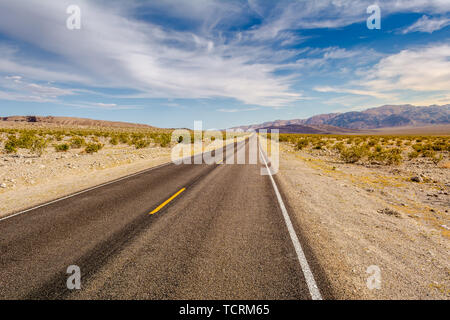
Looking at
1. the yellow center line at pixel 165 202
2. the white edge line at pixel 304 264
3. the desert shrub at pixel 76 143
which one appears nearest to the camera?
the white edge line at pixel 304 264

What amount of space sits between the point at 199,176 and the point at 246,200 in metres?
4.53

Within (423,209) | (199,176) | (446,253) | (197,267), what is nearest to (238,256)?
(197,267)

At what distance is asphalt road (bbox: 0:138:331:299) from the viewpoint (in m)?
3.21

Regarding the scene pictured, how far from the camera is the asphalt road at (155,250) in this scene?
3.21m

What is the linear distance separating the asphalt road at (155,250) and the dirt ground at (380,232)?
1.61ft

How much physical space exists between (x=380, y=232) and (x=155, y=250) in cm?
498

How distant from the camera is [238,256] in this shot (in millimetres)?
4020

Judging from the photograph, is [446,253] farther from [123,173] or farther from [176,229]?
[123,173]

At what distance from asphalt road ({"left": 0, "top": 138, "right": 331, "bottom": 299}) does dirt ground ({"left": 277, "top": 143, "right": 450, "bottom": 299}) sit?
19.3 inches

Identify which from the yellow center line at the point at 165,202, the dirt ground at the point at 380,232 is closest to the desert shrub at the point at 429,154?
the dirt ground at the point at 380,232

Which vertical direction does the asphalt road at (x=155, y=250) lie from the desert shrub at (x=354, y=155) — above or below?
below

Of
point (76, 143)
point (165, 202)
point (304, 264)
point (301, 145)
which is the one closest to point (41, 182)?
point (165, 202)

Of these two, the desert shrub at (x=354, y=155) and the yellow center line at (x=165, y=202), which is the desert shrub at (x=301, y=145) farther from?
the yellow center line at (x=165, y=202)

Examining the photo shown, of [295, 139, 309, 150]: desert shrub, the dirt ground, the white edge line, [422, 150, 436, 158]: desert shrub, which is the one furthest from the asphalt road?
[295, 139, 309, 150]: desert shrub
